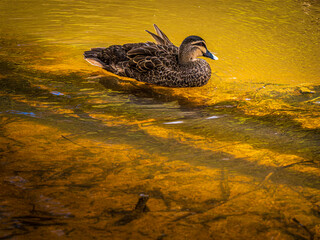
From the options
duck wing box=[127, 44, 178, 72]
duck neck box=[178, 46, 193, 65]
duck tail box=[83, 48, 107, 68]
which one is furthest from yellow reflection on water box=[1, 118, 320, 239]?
duck tail box=[83, 48, 107, 68]

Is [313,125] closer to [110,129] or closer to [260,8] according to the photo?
[110,129]

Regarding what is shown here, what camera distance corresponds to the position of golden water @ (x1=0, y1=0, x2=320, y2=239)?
110 inches

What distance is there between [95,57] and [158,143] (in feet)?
11.7

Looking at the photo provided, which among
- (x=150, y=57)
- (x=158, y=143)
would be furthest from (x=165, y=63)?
(x=158, y=143)

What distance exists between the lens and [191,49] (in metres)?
6.45

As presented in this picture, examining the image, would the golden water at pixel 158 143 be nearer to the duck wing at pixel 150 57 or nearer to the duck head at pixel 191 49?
the duck wing at pixel 150 57

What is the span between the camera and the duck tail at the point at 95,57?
7020mm

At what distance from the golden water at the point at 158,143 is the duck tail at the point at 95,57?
15cm

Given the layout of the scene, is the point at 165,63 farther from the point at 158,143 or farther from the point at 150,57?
the point at 158,143

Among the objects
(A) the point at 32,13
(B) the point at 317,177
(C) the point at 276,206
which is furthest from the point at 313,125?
(A) the point at 32,13

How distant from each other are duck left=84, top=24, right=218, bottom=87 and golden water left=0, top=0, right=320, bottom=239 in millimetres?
183

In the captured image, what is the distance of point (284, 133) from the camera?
4.61m

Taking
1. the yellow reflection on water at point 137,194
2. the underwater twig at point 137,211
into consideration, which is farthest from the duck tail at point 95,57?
the underwater twig at point 137,211

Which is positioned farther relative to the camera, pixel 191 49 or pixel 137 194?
pixel 191 49
